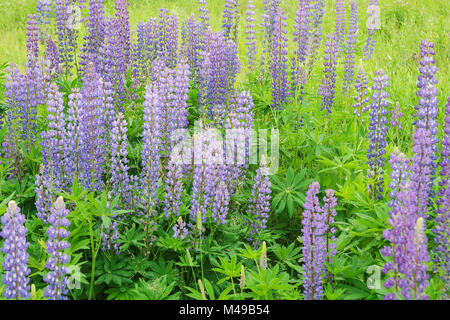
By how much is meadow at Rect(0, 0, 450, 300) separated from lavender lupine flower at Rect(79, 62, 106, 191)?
1 centimetres

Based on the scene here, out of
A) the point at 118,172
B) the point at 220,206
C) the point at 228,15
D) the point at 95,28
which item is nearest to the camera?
the point at 220,206

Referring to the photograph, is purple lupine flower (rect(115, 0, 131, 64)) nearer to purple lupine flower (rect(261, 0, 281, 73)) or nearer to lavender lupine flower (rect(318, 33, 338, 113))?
purple lupine flower (rect(261, 0, 281, 73))

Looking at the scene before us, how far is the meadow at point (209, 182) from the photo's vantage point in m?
2.54

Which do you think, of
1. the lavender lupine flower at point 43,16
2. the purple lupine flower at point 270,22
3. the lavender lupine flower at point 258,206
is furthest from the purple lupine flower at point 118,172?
the lavender lupine flower at point 43,16

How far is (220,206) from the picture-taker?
312 cm

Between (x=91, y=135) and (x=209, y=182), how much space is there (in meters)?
0.76

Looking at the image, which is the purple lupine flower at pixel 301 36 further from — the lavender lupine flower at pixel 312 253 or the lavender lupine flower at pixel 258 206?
the lavender lupine flower at pixel 312 253

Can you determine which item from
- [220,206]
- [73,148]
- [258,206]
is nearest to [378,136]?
[258,206]

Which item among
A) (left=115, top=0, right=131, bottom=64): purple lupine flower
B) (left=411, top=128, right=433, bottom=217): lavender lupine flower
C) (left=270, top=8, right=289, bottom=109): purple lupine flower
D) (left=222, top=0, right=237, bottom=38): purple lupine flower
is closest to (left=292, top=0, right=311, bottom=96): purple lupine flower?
(left=270, top=8, right=289, bottom=109): purple lupine flower

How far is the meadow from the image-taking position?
8.34 feet

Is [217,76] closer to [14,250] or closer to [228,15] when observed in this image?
[228,15]

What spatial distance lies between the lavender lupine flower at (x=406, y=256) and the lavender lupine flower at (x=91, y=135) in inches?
69.2

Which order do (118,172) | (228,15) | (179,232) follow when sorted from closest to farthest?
1. (179,232)
2. (118,172)
3. (228,15)
